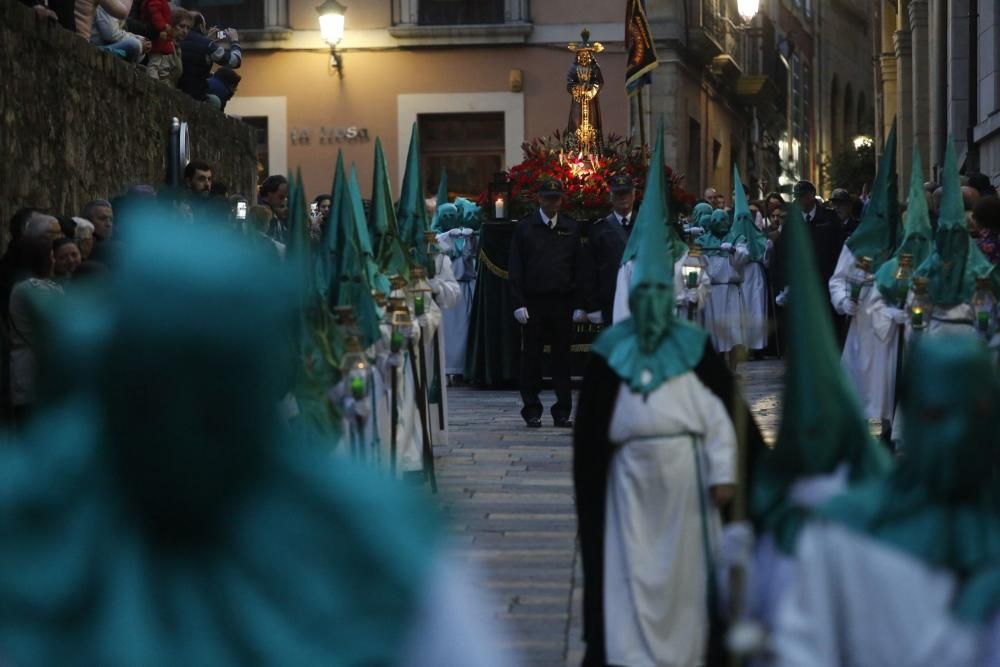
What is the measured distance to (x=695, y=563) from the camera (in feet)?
22.1

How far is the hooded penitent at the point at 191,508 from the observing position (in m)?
2.16

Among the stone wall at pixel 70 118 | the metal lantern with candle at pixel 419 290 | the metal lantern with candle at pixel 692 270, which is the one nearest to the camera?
the stone wall at pixel 70 118

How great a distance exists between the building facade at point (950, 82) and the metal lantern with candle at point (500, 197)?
4.82 meters

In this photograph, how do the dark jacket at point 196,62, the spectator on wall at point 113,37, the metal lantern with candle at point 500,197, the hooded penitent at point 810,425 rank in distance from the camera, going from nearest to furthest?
the hooded penitent at point 810,425
the spectator on wall at point 113,37
the dark jacket at point 196,62
the metal lantern with candle at point 500,197

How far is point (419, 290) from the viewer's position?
12359 mm

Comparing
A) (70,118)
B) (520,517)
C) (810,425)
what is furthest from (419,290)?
(810,425)

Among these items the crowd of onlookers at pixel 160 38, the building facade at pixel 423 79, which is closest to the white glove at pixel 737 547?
the crowd of onlookers at pixel 160 38

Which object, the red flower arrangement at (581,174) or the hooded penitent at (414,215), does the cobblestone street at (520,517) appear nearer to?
the hooded penitent at (414,215)

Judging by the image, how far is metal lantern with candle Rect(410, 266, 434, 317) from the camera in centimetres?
1223

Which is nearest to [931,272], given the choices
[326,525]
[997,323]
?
[997,323]

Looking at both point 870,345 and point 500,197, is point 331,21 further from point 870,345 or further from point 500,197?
point 870,345

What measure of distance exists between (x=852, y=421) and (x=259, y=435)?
84.8 inches

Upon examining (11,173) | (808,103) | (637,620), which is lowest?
(637,620)

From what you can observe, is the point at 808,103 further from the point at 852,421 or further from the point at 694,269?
the point at 852,421
